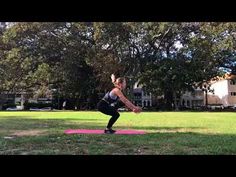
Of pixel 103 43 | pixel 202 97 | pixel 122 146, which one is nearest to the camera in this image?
pixel 122 146

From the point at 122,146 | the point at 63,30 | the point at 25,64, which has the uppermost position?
the point at 63,30

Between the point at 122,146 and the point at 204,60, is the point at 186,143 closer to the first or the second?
the point at 122,146

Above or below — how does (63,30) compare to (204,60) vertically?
above

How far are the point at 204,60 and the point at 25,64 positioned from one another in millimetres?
17631

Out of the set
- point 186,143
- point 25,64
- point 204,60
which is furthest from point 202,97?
point 186,143

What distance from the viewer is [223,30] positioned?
38.2m

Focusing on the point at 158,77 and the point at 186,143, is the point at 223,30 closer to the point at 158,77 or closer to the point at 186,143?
the point at 158,77

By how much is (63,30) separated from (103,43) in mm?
5177
